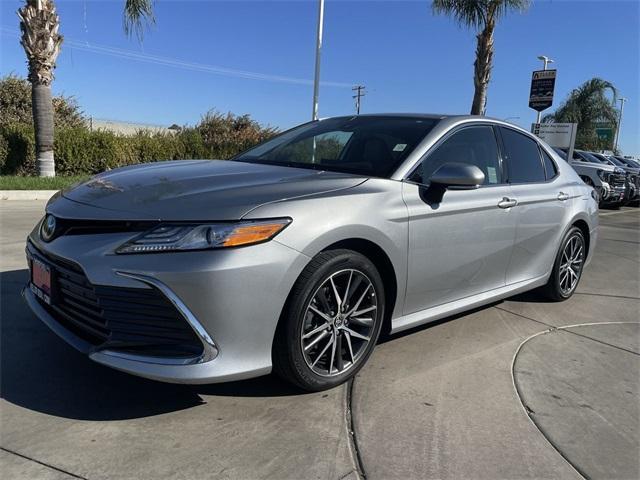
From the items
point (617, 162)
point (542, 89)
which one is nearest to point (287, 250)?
point (542, 89)

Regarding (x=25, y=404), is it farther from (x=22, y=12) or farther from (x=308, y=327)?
(x=22, y=12)

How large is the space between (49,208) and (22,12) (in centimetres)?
1194

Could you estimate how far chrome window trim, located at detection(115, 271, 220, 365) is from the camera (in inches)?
97.4

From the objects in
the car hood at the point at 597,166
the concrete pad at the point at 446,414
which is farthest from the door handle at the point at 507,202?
the car hood at the point at 597,166

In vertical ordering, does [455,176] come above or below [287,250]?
above

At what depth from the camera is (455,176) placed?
3363mm

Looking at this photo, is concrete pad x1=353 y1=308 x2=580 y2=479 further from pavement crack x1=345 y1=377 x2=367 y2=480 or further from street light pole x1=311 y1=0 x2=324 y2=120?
street light pole x1=311 y1=0 x2=324 y2=120

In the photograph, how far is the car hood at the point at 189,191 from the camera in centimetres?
266

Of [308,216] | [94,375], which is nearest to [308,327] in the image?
[308,216]

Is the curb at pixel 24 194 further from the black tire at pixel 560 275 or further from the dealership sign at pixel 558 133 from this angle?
the dealership sign at pixel 558 133

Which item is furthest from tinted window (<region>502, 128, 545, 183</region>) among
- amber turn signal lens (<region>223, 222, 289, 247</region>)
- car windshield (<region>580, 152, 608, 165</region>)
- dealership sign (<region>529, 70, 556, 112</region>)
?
car windshield (<region>580, 152, 608, 165</region>)

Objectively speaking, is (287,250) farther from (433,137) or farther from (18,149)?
(18,149)

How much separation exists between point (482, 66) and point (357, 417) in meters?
15.3

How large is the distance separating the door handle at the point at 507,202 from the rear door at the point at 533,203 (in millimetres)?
46
